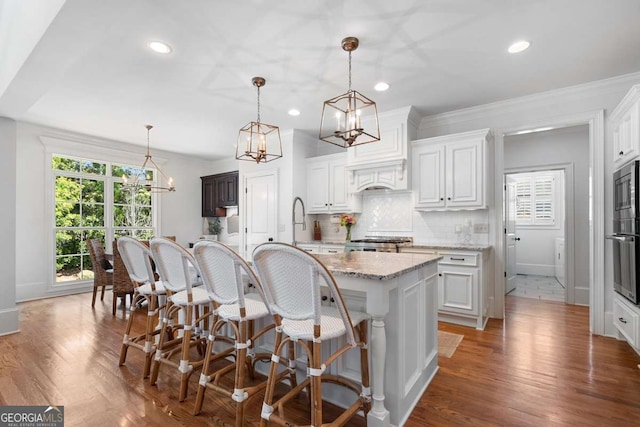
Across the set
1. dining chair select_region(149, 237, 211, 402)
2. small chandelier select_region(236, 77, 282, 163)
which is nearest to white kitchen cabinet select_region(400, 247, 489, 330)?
small chandelier select_region(236, 77, 282, 163)

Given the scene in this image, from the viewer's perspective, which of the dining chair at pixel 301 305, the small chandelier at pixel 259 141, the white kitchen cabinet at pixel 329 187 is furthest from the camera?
the white kitchen cabinet at pixel 329 187

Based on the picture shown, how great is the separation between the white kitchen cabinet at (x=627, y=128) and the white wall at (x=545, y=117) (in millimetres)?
205

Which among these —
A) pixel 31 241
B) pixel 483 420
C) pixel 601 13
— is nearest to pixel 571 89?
pixel 601 13

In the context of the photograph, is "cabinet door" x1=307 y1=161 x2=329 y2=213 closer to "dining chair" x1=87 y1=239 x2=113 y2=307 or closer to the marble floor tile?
"dining chair" x1=87 y1=239 x2=113 y2=307

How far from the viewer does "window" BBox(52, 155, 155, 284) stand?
5141 millimetres

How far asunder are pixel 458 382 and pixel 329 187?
3.25 meters

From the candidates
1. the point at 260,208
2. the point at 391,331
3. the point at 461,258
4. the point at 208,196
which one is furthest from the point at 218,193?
the point at 391,331

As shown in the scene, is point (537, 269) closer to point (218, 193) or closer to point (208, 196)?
point (218, 193)

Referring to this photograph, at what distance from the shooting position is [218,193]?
6.79 meters

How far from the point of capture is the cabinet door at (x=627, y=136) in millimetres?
2523

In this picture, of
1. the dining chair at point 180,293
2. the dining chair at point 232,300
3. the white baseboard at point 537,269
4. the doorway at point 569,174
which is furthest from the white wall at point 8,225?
the white baseboard at point 537,269

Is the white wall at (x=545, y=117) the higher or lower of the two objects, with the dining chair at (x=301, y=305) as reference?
higher

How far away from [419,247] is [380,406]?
2.40 meters

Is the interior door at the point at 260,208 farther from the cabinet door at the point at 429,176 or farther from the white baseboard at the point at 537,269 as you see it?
the white baseboard at the point at 537,269
